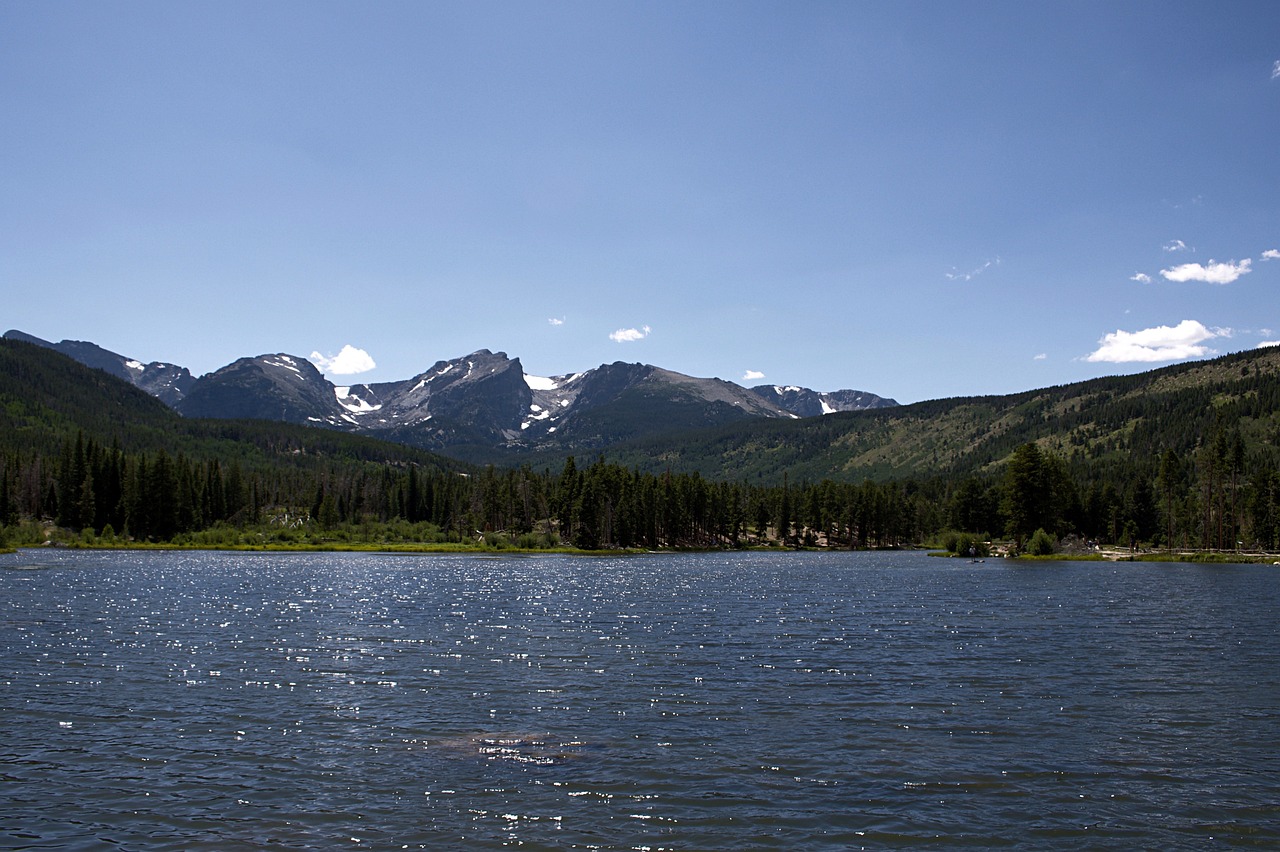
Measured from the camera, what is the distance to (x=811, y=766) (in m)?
23.5

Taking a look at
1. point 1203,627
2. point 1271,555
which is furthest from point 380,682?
point 1271,555

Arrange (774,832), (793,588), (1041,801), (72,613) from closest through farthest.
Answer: (774,832)
(1041,801)
(72,613)
(793,588)

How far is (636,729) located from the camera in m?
27.5

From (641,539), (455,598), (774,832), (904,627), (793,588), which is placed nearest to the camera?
(774,832)

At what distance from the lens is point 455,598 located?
72.4 metres

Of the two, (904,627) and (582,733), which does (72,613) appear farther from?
(904,627)

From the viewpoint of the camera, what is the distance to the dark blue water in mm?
19359

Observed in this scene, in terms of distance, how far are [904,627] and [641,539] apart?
458ft

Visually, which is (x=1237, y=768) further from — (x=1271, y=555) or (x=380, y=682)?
(x=1271, y=555)

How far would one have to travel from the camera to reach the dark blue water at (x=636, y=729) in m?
19.4

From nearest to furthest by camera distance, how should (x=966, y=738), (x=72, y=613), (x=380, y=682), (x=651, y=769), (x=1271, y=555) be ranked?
(x=651, y=769) < (x=966, y=738) < (x=380, y=682) < (x=72, y=613) < (x=1271, y=555)

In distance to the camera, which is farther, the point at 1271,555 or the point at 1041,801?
the point at 1271,555

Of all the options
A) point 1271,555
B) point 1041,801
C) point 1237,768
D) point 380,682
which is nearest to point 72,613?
point 380,682

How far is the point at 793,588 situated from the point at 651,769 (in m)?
63.7
